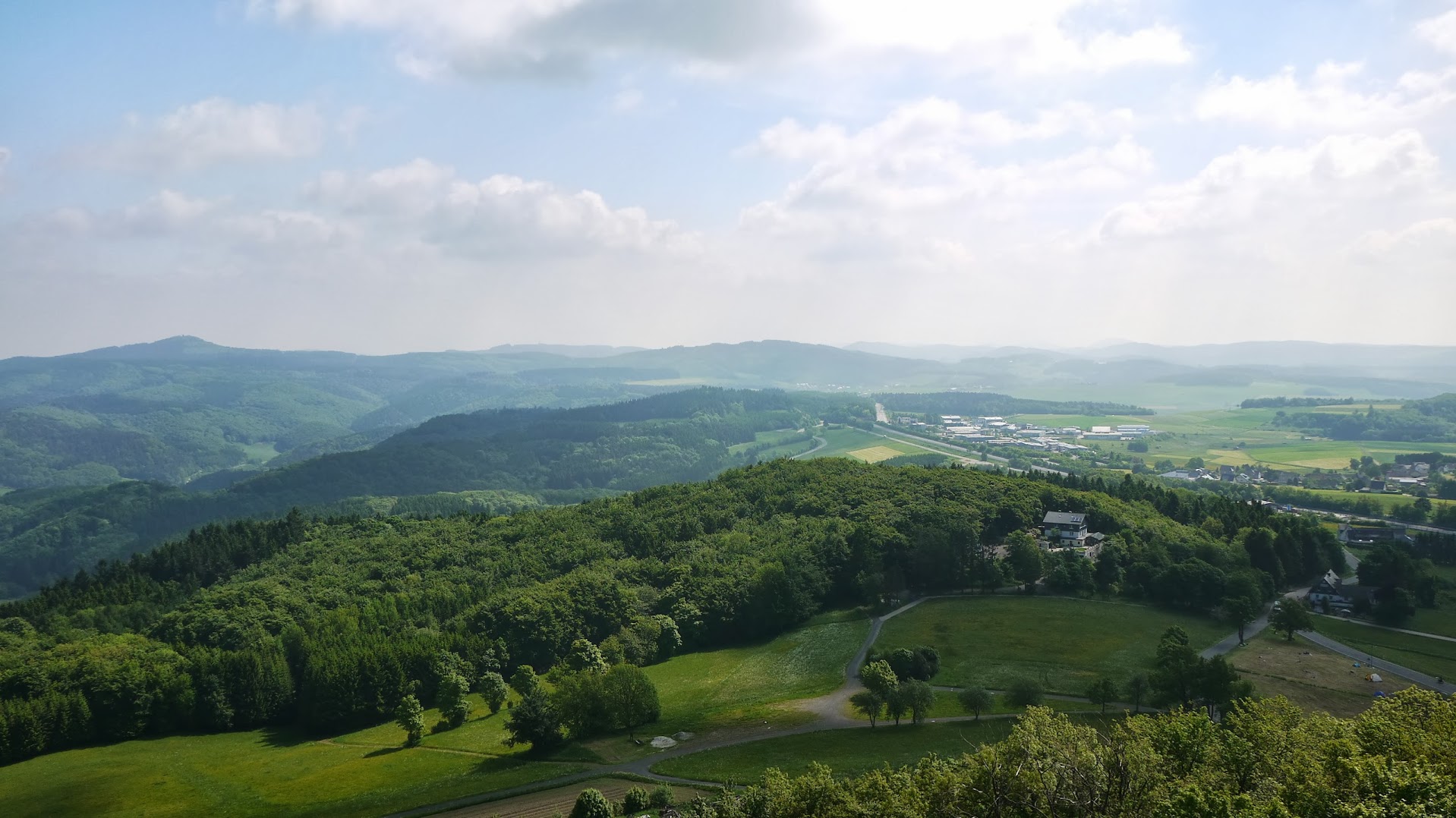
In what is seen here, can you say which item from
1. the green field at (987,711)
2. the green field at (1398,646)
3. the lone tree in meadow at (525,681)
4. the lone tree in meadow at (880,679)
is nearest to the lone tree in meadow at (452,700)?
the lone tree in meadow at (525,681)

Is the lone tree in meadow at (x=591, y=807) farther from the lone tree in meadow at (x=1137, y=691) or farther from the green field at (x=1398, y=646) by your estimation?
the green field at (x=1398, y=646)

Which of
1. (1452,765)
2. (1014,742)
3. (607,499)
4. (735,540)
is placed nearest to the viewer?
(1452,765)

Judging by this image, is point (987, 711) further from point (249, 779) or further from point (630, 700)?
point (249, 779)

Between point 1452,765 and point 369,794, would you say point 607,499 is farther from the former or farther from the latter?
point 1452,765

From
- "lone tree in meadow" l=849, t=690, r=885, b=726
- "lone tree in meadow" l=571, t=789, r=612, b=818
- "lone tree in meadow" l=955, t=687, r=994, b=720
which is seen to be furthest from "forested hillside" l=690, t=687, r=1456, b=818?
"lone tree in meadow" l=849, t=690, r=885, b=726

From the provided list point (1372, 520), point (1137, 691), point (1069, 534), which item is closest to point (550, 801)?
point (1137, 691)

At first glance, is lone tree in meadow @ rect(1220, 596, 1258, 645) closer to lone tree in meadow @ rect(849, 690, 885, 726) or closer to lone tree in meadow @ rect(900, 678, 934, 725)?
lone tree in meadow @ rect(900, 678, 934, 725)

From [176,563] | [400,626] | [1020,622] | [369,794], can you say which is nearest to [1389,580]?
[1020,622]
